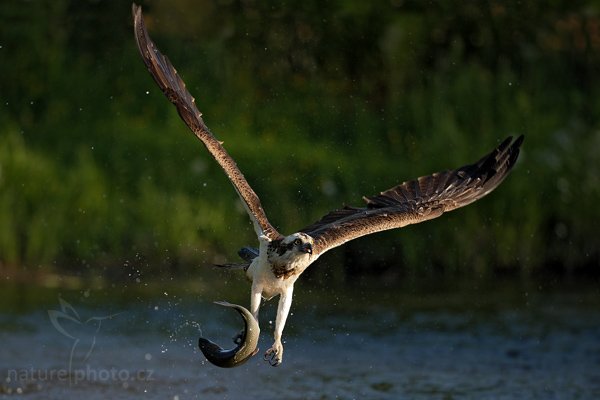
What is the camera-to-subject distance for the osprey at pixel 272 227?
10.8 meters

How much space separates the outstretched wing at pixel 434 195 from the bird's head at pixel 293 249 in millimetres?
873

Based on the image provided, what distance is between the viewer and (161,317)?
16266 millimetres

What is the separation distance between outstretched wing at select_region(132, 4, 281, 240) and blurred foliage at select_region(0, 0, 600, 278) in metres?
6.16

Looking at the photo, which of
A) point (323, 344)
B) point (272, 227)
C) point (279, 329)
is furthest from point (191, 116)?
point (323, 344)


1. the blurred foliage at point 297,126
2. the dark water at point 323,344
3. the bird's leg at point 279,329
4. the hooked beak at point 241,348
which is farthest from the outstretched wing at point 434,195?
the blurred foliage at point 297,126

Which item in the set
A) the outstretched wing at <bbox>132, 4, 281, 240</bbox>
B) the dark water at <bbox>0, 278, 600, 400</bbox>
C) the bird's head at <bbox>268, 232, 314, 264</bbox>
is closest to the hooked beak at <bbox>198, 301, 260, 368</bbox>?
the bird's head at <bbox>268, 232, 314, 264</bbox>

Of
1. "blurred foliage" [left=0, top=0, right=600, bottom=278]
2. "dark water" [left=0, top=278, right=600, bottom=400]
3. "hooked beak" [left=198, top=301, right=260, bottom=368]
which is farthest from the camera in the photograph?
"blurred foliage" [left=0, top=0, right=600, bottom=278]

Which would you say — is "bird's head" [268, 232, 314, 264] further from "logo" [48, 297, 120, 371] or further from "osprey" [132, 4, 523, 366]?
"logo" [48, 297, 120, 371]

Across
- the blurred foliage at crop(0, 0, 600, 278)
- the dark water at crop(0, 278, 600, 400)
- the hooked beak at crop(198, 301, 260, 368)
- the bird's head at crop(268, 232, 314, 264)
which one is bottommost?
the hooked beak at crop(198, 301, 260, 368)

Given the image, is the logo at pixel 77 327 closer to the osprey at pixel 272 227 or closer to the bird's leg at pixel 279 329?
the osprey at pixel 272 227

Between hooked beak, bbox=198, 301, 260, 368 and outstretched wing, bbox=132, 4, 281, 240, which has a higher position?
outstretched wing, bbox=132, 4, 281, 240

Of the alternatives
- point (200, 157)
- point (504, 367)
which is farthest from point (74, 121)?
Result: point (504, 367)

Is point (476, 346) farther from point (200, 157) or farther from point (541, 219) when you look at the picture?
point (200, 157)

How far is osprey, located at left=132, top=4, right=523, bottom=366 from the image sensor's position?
1081cm
